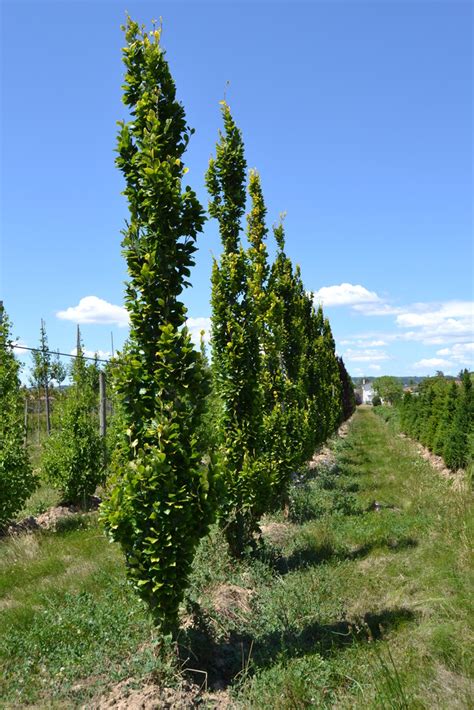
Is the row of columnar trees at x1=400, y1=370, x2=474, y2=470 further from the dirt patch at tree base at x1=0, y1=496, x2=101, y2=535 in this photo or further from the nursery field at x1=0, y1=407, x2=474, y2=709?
the dirt patch at tree base at x1=0, y1=496, x2=101, y2=535

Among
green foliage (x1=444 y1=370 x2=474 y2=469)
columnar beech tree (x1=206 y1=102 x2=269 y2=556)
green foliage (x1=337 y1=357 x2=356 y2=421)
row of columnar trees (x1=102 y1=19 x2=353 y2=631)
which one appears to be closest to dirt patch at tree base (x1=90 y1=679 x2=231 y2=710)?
row of columnar trees (x1=102 y1=19 x2=353 y2=631)

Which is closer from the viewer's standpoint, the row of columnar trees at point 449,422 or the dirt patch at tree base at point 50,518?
the dirt patch at tree base at point 50,518

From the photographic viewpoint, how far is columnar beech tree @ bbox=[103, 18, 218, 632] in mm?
4527

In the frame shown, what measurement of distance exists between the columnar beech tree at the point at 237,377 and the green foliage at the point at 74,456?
5555 mm

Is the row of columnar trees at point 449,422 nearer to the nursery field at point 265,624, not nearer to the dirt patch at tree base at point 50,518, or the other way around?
the nursery field at point 265,624

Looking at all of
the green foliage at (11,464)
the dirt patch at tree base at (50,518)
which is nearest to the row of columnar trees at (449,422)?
the dirt patch at tree base at (50,518)

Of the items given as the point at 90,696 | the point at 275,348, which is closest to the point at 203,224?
the point at 90,696

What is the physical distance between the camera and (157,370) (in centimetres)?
473

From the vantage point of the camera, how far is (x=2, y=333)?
12945mm

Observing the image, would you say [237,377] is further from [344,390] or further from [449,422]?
[344,390]

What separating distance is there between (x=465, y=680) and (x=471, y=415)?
46.1ft

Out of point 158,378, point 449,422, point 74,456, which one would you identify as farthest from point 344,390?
point 158,378

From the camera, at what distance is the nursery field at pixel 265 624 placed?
4266 millimetres

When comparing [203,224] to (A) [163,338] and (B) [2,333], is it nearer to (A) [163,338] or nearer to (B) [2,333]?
(A) [163,338]
